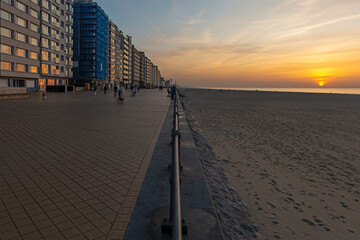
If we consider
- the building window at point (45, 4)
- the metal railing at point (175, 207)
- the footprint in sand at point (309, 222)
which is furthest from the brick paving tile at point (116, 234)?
the building window at point (45, 4)

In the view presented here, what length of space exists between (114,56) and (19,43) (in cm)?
6277

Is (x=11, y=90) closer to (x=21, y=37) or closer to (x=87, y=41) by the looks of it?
(x=21, y=37)

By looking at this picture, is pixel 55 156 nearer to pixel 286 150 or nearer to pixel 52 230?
pixel 52 230

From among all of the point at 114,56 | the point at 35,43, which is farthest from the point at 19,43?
the point at 114,56

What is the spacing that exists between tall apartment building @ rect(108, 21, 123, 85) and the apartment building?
5099 centimetres

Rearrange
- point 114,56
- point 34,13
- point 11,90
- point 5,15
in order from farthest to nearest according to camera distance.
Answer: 1. point 114,56
2. point 34,13
3. point 5,15
4. point 11,90

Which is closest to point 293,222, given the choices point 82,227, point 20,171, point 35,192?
point 82,227

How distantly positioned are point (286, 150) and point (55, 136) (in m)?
8.33

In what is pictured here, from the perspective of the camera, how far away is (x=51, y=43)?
54.2m

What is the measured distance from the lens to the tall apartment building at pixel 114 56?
9806 cm

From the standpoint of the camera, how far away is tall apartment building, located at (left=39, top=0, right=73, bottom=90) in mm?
51469

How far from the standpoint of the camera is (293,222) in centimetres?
437

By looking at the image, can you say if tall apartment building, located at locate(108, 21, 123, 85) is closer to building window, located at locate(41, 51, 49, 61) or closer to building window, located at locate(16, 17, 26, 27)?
building window, located at locate(41, 51, 49, 61)

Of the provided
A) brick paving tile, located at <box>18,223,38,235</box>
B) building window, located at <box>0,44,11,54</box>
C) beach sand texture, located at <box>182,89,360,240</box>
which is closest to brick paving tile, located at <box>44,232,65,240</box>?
brick paving tile, located at <box>18,223,38,235</box>
